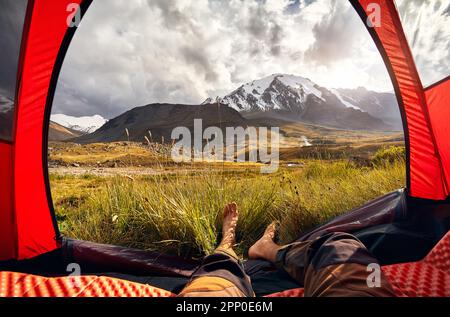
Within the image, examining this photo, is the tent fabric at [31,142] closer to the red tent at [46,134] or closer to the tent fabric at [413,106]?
the red tent at [46,134]

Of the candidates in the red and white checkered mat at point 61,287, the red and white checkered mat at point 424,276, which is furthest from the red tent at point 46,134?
the red and white checkered mat at point 61,287

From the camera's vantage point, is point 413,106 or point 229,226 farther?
point 229,226

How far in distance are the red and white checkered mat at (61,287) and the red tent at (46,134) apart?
659 mm

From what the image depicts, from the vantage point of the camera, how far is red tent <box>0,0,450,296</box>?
1.44 metres

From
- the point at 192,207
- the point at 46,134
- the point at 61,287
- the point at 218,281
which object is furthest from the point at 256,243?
the point at 46,134

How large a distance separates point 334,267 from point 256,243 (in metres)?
0.94

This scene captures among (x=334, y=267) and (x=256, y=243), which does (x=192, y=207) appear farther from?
(x=334, y=267)

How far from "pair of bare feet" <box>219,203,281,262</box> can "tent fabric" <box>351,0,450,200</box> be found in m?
1.04

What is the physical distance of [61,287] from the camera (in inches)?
34.2

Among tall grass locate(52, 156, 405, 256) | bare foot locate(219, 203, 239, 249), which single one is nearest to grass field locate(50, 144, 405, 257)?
tall grass locate(52, 156, 405, 256)

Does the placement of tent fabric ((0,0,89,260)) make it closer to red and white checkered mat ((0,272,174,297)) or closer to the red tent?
the red tent

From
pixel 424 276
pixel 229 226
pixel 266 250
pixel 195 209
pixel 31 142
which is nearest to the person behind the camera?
pixel 424 276
